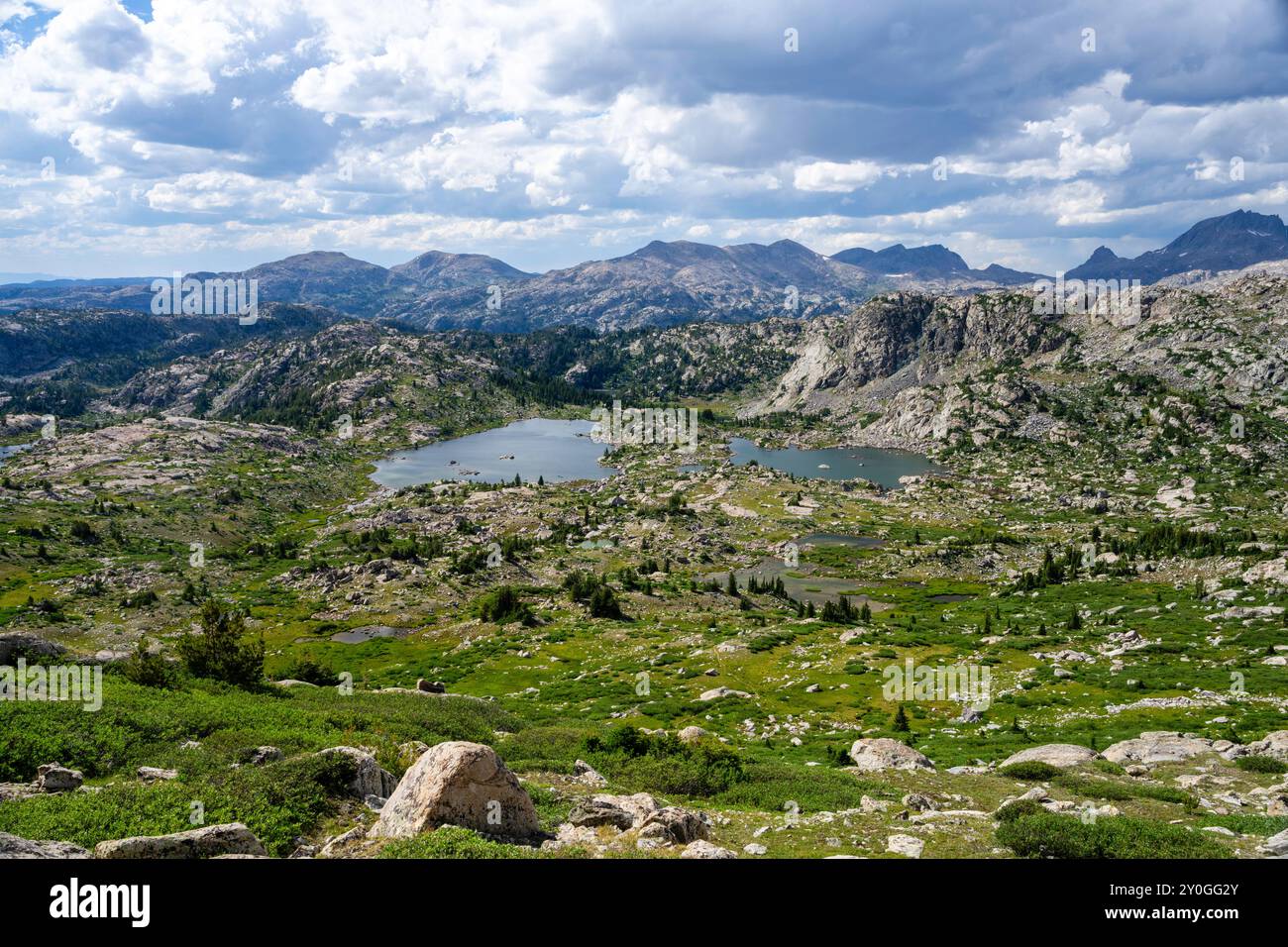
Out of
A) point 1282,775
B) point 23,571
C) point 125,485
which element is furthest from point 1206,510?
point 125,485

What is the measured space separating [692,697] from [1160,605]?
238ft

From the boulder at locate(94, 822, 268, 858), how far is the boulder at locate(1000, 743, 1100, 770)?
34247 mm

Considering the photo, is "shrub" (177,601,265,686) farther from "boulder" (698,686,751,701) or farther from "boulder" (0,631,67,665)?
"boulder" (698,686,751,701)

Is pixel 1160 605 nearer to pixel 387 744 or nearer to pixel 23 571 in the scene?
pixel 387 744

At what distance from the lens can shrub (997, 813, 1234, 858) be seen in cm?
1802

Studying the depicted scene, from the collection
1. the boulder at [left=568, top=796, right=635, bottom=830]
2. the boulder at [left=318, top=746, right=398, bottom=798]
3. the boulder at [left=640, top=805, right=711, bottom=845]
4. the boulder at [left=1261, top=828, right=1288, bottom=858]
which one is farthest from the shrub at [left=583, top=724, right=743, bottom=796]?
the boulder at [left=1261, top=828, right=1288, bottom=858]

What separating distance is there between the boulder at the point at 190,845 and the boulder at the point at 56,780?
655cm

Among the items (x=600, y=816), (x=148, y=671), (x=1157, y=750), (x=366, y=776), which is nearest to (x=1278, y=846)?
(x=600, y=816)

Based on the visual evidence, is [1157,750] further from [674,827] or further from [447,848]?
[447,848]

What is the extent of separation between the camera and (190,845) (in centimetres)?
1355

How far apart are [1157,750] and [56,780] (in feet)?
159

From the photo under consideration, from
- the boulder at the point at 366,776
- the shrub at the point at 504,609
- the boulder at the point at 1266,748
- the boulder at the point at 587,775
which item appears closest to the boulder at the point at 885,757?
the boulder at the point at 587,775

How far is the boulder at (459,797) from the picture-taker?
16594 mm
